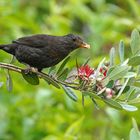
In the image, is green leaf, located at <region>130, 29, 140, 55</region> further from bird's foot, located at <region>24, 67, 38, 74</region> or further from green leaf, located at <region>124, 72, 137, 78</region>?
bird's foot, located at <region>24, 67, 38, 74</region>

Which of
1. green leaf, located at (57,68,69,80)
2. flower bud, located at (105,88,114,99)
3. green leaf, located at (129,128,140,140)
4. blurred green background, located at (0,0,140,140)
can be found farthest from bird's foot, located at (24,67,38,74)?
blurred green background, located at (0,0,140,140)

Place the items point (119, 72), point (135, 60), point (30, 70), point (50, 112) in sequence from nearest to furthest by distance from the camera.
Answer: point (119, 72) → point (135, 60) → point (30, 70) → point (50, 112)

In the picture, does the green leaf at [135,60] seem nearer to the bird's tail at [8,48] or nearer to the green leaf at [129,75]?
the green leaf at [129,75]

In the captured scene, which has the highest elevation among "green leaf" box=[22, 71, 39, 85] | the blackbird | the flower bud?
the blackbird

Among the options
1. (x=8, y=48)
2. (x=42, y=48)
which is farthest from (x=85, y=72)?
(x=8, y=48)

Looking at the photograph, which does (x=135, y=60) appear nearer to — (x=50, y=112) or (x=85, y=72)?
(x=85, y=72)

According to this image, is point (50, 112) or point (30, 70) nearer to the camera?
point (30, 70)
